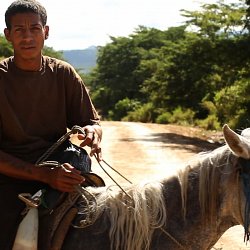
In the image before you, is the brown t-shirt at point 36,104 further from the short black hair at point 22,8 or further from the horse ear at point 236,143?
the horse ear at point 236,143

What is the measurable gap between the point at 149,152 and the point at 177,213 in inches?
505

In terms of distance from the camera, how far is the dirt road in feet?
33.9

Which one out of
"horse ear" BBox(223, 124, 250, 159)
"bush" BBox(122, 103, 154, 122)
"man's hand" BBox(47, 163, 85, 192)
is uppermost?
"horse ear" BBox(223, 124, 250, 159)

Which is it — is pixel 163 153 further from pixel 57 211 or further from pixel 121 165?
pixel 57 211

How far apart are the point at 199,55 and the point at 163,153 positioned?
747 cm

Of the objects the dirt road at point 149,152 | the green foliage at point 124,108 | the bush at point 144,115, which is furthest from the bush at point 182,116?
the green foliage at point 124,108

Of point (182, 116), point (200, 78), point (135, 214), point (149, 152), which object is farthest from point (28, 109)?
point (182, 116)

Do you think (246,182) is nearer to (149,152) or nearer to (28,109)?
(28,109)

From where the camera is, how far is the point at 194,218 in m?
2.76

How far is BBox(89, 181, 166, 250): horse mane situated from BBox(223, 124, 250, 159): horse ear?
0.48 meters

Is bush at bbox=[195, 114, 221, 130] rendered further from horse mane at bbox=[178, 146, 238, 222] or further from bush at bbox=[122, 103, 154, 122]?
horse mane at bbox=[178, 146, 238, 222]

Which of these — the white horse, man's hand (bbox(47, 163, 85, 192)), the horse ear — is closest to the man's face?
man's hand (bbox(47, 163, 85, 192))

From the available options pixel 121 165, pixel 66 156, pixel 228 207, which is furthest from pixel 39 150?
pixel 121 165

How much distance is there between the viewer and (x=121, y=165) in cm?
1286
